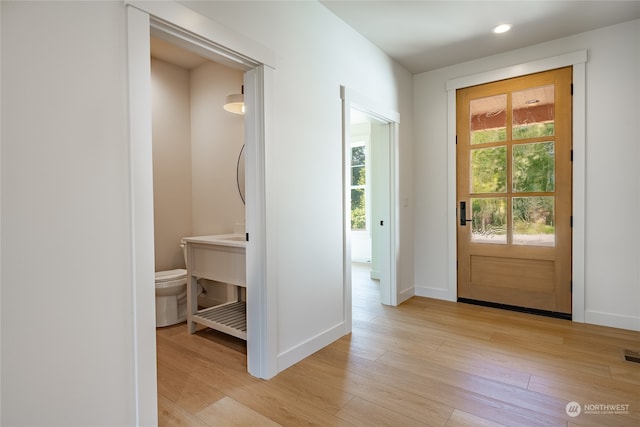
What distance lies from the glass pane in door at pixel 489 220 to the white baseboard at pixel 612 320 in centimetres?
95

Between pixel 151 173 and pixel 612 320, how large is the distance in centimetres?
383

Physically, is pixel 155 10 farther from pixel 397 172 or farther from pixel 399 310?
pixel 399 310

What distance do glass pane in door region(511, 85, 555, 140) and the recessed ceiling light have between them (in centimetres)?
69

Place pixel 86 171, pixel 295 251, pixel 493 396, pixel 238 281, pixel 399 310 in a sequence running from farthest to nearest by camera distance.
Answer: pixel 399 310, pixel 238 281, pixel 295 251, pixel 493 396, pixel 86 171

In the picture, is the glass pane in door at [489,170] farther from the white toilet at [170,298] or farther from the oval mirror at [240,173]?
the white toilet at [170,298]

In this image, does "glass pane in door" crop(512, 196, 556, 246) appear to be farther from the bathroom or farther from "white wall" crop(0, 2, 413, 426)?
"white wall" crop(0, 2, 413, 426)

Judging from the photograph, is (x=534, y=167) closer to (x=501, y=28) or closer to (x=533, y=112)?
(x=533, y=112)

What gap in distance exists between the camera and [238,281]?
262 centimetres

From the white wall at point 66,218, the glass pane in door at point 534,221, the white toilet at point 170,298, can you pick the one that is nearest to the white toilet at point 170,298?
the white toilet at point 170,298

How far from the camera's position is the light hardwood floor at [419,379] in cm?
178

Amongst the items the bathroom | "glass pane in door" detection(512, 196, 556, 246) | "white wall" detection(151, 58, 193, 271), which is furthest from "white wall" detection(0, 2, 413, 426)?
"glass pane in door" detection(512, 196, 556, 246)

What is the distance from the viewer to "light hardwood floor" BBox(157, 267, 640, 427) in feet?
5.85

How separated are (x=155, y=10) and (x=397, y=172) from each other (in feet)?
8.90

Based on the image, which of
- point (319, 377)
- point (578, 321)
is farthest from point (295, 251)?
point (578, 321)
